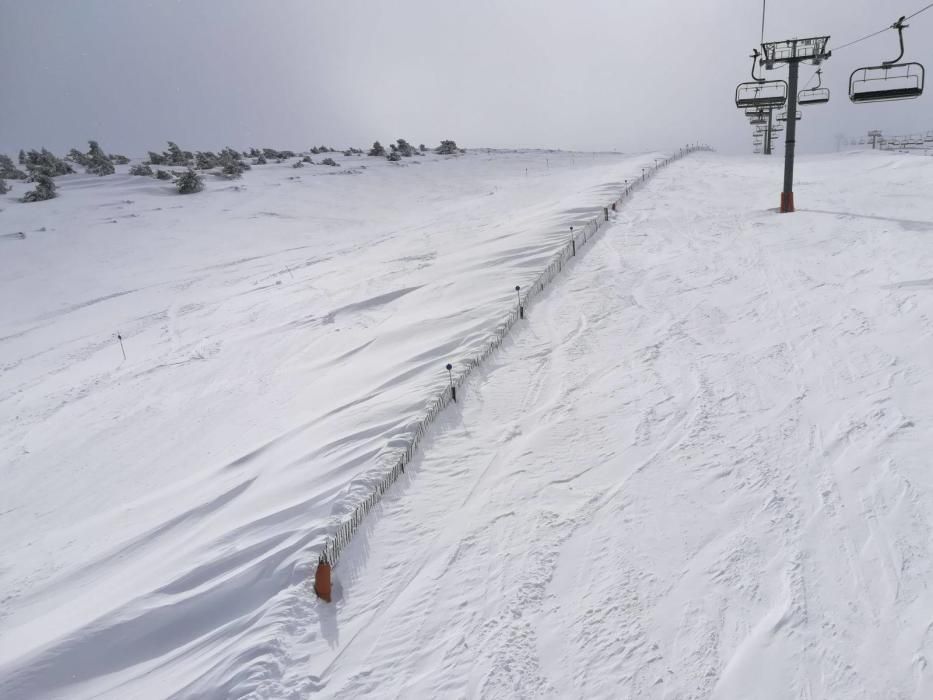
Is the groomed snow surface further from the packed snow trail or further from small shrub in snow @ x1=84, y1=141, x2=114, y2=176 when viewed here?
small shrub in snow @ x1=84, y1=141, x2=114, y2=176

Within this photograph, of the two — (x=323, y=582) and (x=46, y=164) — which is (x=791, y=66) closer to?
(x=323, y=582)

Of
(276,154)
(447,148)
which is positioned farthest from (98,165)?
(447,148)

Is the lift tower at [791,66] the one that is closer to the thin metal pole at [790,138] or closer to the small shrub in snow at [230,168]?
the thin metal pole at [790,138]

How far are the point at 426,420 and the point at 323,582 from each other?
3292 mm

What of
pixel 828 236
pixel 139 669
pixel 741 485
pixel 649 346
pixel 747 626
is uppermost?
pixel 828 236

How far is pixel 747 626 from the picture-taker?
4785mm

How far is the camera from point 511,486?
698 centimetres

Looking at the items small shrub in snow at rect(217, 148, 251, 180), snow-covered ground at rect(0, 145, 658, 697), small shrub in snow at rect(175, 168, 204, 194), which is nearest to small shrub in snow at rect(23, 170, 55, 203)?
snow-covered ground at rect(0, 145, 658, 697)

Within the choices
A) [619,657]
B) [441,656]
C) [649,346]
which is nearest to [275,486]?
[441,656]

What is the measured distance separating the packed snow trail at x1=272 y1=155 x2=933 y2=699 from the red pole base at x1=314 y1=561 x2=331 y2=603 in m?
0.15

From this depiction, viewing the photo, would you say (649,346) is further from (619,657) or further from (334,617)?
(334,617)

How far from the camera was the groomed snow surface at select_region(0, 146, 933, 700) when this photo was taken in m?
4.80

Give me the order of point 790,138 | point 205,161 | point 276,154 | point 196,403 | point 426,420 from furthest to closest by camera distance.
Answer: point 276,154 → point 205,161 → point 790,138 → point 196,403 → point 426,420

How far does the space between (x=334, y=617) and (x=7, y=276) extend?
88.5 feet
